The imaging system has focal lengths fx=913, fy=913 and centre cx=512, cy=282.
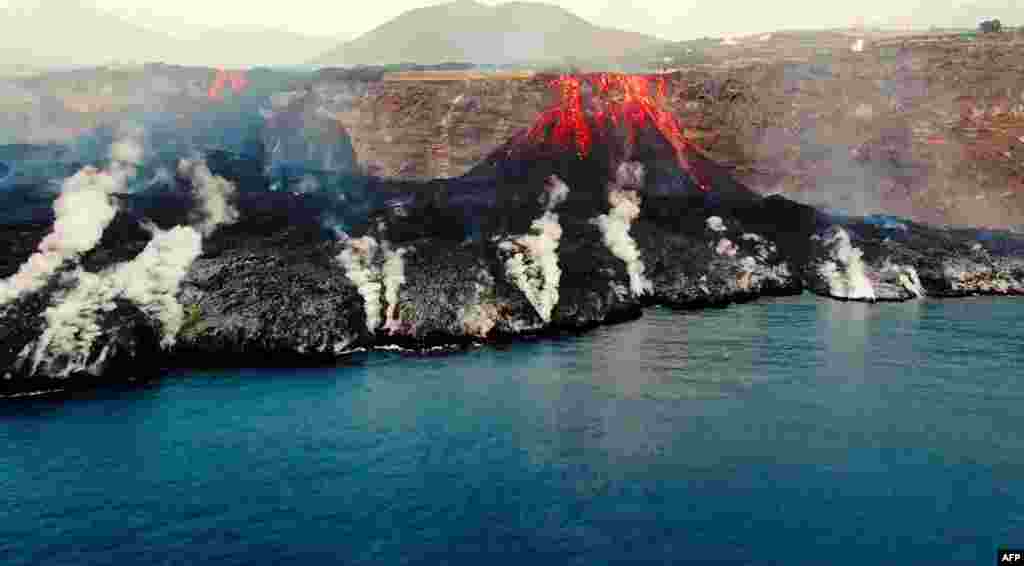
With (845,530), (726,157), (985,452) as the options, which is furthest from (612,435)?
(726,157)

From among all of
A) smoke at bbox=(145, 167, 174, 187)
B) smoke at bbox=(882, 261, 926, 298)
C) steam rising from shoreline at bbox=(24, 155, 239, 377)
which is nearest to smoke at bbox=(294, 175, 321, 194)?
smoke at bbox=(145, 167, 174, 187)

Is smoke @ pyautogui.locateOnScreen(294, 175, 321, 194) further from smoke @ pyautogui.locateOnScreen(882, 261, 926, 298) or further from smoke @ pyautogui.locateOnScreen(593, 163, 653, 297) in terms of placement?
smoke @ pyautogui.locateOnScreen(882, 261, 926, 298)

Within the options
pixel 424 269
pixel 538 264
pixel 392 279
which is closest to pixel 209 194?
pixel 392 279

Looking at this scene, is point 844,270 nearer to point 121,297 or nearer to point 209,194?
point 209,194

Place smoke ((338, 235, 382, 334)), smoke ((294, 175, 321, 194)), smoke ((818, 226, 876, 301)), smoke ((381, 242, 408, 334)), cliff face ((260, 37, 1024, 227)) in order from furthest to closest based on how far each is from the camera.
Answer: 1. cliff face ((260, 37, 1024, 227))
2. smoke ((294, 175, 321, 194))
3. smoke ((818, 226, 876, 301))
4. smoke ((338, 235, 382, 334))
5. smoke ((381, 242, 408, 334))

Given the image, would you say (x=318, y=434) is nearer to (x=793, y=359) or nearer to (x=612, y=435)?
(x=612, y=435)
